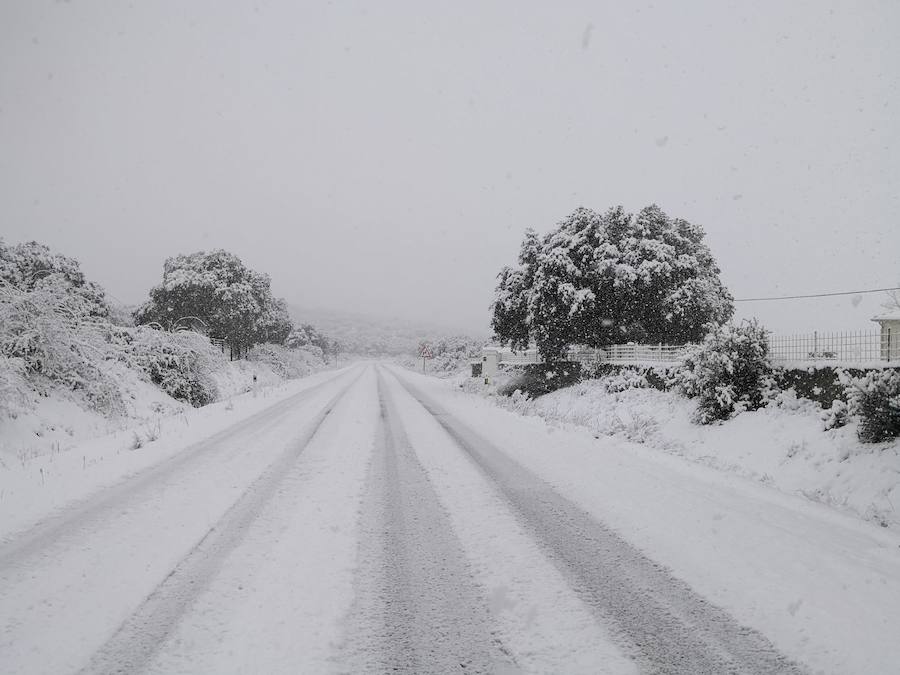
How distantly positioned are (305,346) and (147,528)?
93767mm

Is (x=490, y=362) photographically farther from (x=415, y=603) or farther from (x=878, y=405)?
(x=415, y=603)

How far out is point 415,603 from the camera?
295 cm

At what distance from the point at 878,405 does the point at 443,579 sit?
8638mm

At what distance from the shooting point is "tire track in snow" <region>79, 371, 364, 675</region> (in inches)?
94.5

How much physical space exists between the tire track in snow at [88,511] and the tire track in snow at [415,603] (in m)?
2.51

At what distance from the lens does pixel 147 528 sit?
424 cm

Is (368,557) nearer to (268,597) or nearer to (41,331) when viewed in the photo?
(268,597)

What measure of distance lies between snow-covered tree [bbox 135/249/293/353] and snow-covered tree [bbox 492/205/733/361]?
24124mm

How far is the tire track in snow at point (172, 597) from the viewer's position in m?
2.40

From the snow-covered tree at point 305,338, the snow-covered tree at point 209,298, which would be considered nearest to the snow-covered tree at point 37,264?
the snow-covered tree at point 209,298

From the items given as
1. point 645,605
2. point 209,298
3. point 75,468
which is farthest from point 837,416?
point 209,298

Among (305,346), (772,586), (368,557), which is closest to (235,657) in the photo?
(368,557)

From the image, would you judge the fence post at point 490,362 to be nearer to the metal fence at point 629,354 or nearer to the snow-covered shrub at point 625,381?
the metal fence at point 629,354

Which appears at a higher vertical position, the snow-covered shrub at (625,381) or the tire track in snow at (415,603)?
the snow-covered shrub at (625,381)
